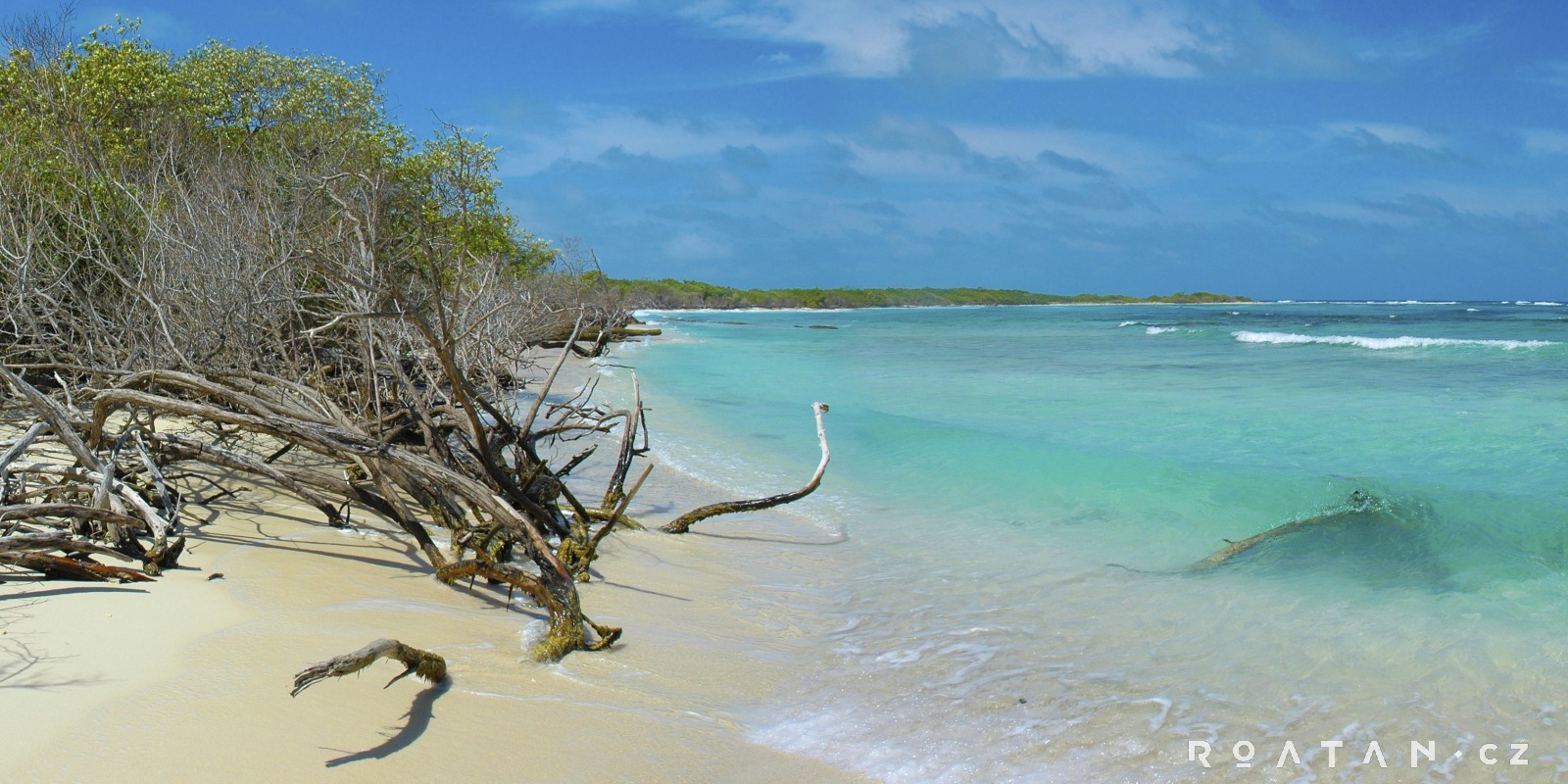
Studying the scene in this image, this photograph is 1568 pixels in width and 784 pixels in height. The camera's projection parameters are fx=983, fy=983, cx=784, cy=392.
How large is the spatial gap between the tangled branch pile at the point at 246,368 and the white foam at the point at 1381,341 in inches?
1137

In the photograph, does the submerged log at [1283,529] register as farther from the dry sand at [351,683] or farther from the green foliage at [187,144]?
the green foliage at [187,144]

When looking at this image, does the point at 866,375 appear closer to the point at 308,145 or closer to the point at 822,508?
the point at 308,145

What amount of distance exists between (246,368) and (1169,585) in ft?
22.3

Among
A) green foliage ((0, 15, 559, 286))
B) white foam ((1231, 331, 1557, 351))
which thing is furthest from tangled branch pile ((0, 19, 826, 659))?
white foam ((1231, 331, 1557, 351))

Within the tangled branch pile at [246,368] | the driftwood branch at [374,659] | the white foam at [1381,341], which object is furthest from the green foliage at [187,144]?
the white foam at [1381,341]

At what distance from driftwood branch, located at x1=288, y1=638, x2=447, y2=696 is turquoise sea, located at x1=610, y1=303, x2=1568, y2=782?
1.24m

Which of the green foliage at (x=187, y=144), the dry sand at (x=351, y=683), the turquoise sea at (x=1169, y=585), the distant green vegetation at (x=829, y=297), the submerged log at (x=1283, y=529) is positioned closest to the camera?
the dry sand at (x=351, y=683)

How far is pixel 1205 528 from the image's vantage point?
26.2ft

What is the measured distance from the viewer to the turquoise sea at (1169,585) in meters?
4.00

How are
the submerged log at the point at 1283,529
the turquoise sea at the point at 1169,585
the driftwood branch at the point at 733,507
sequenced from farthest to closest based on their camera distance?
the driftwood branch at the point at 733,507
the submerged log at the point at 1283,529
the turquoise sea at the point at 1169,585

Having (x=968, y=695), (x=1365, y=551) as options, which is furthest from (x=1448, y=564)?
(x=968, y=695)

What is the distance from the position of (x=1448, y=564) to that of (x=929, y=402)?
446 inches

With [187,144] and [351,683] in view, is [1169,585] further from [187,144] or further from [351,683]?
[187,144]

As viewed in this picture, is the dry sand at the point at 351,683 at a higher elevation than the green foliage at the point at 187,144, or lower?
lower
